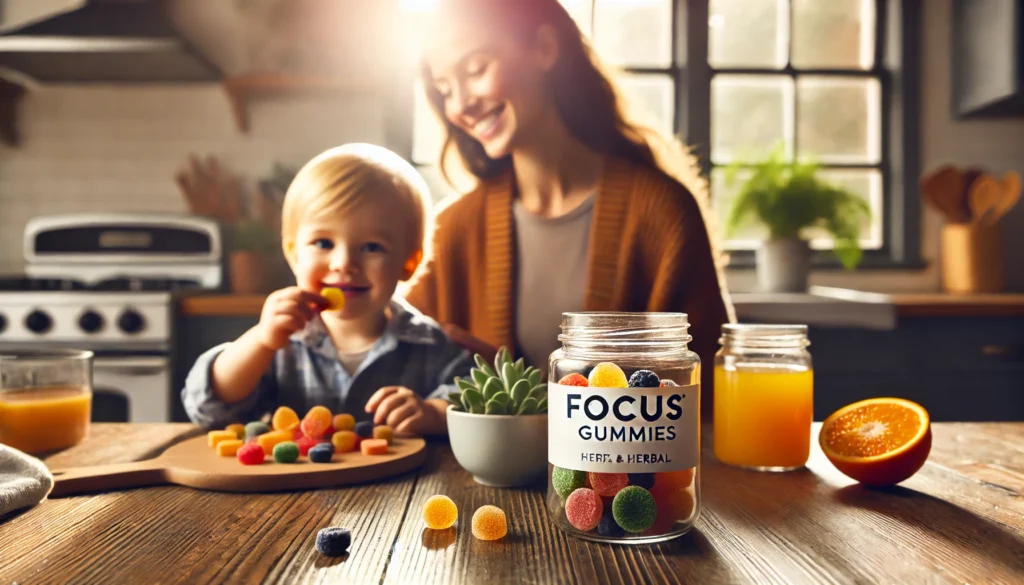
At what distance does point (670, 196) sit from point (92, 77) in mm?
2416

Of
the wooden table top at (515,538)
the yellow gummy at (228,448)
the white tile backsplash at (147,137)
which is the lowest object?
the wooden table top at (515,538)

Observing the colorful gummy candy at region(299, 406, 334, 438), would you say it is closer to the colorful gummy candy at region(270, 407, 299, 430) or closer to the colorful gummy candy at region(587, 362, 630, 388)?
the colorful gummy candy at region(270, 407, 299, 430)

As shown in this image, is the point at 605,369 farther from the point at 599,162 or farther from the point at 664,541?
the point at 599,162

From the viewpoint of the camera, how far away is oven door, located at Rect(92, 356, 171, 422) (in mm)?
2213

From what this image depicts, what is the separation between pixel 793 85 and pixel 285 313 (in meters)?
2.69

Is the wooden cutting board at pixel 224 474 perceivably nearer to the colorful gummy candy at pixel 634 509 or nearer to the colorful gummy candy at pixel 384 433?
the colorful gummy candy at pixel 384 433

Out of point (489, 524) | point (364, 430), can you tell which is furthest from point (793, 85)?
point (489, 524)

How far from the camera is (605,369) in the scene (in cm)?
63

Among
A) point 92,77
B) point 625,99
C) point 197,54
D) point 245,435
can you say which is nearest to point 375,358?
point 245,435

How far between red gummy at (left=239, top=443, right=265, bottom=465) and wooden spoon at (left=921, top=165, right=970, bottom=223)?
2827 mm

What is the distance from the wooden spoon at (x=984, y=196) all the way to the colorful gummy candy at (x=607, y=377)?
2768 mm

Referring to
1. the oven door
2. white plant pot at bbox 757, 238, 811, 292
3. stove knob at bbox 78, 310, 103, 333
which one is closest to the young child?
the oven door

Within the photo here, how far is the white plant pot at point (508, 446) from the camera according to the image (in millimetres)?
746

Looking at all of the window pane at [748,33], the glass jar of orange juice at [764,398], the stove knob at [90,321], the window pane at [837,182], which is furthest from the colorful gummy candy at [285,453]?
the window pane at [748,33]
